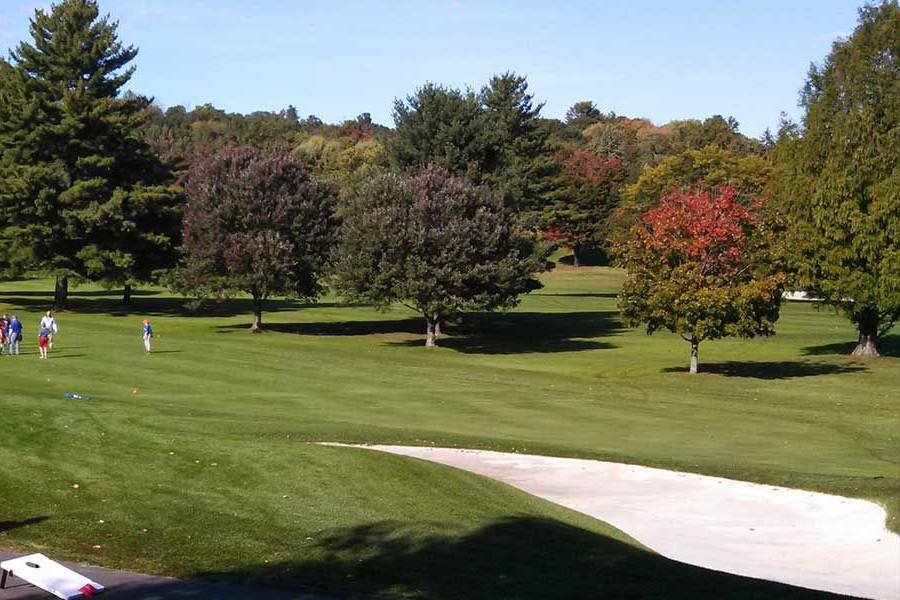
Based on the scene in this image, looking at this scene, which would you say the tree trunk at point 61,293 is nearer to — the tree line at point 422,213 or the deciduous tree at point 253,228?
the tree line at point 422,213

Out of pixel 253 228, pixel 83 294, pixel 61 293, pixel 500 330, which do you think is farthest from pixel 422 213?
pixel 83 294

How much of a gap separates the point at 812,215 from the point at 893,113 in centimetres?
683

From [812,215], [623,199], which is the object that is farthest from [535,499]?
[623,199]

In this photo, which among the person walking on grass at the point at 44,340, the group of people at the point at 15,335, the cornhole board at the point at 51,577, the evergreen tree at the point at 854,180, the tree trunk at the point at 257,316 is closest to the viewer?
the cornhole board at the point at 51,577

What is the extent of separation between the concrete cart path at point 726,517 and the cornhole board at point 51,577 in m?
9.44

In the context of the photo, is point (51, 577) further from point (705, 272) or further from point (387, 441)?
point (705, 272)

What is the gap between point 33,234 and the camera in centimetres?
6781

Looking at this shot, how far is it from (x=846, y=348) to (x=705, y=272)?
1974 cm

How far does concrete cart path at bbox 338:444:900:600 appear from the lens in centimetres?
1645

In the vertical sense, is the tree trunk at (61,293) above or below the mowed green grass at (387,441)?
above

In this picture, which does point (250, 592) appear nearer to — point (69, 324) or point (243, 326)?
point (69, 324)

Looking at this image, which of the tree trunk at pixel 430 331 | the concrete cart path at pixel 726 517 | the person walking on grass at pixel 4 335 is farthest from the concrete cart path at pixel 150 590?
the tree trunk at pixel 430 331

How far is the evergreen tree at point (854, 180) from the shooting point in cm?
5222

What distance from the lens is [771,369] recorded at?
53.0 metres
